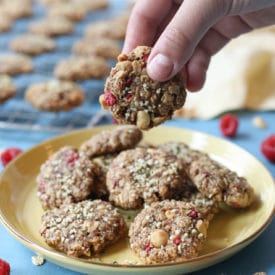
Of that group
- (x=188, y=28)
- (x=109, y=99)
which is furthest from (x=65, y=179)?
(x=188, y=28)

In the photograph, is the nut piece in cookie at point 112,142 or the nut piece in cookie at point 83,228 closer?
the nut piece in cookie at point 83,228

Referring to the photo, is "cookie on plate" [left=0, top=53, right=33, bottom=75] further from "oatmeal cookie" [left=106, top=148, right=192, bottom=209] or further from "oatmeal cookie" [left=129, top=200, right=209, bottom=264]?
"oatmeal cookie" [left=129, top=200, right=209, bottom=264]

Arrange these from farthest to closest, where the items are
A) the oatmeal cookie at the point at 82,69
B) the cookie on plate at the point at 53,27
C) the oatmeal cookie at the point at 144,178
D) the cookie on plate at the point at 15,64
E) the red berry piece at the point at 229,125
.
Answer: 1. the cookie on plate at the point at 53,27
2. the cookie on plate at the point at 15,64
3. the oatmeal cookie at the point at 82,69
4. the red berry piece at the point at 229,125
5. the oatmeal cookie at the point at 144,178

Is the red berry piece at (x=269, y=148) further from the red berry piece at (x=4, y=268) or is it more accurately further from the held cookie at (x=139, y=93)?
the red berry piece at (x=4, y=268)

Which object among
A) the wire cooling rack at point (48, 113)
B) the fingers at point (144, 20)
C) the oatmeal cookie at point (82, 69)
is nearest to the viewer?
the fingers at point (144, 20)

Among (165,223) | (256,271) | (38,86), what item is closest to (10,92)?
(38,86)

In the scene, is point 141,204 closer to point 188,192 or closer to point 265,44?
point 188,192

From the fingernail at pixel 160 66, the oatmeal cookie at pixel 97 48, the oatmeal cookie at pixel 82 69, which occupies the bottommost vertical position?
the oatmeal cookie at pixel 97 48

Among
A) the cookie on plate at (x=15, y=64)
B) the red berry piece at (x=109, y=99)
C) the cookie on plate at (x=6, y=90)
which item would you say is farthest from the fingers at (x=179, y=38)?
the cookie on plate at (x=15, y=64)
